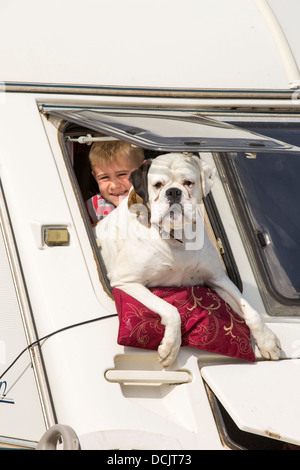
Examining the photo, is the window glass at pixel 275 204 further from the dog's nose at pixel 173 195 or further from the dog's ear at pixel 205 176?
the dog's nose at pixel 173 195

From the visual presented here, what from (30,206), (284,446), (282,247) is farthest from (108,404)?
(282,247)

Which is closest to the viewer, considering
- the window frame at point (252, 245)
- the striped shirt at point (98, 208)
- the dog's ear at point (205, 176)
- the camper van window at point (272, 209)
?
the dog's ear at point (205, 176)

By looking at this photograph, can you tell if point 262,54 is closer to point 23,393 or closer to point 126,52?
point 126,52

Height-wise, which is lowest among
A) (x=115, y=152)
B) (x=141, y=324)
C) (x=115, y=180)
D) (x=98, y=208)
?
(x=141, y=324)

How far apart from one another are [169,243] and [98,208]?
957 mm

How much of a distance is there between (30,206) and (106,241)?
46cm

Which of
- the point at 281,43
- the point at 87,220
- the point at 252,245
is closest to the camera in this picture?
the point at 87,220

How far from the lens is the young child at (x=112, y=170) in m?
5.22

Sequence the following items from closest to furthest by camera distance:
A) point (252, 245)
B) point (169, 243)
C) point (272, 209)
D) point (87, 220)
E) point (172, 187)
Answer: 1. point (172, 187)
2. point (169, 243)
3. point (87, 220)
4. point (252, 245)
5. point (272, 209)

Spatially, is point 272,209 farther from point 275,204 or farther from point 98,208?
point 98,208

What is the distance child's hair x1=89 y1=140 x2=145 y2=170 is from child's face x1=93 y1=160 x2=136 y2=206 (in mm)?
29

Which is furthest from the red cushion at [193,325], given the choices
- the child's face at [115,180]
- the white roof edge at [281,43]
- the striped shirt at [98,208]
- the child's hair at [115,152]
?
the white roof edge at [281,43]

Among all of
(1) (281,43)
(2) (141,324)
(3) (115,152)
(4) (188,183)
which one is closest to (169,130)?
(4) (188,183)

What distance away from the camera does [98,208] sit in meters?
5.20
